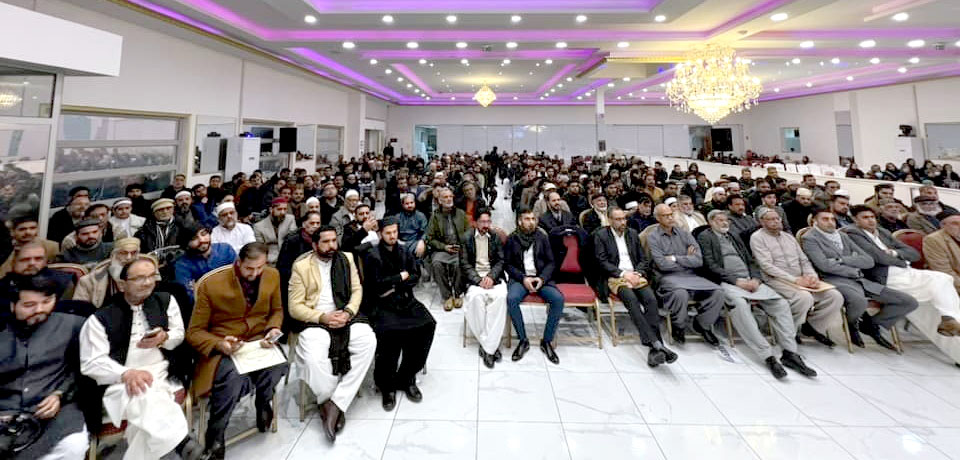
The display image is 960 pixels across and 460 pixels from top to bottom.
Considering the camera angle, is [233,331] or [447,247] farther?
[447,247]

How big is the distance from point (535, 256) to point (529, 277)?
0.22m

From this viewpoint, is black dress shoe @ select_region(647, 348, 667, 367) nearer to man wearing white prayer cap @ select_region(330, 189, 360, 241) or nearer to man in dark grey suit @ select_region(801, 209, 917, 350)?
man in dark grey suit @ select_region(801, 209, 917, 350)

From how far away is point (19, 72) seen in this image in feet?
10.2

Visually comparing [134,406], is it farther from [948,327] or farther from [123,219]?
[948,327]

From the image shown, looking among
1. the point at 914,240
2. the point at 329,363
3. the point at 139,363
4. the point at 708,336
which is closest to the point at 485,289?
the point at 329,363

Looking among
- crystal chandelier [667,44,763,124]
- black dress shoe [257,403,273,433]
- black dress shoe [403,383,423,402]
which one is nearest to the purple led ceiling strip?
crystal chandelier [667,44,763,124]

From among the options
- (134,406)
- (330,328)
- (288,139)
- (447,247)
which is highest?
(288,139)

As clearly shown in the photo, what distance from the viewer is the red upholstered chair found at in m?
3.62

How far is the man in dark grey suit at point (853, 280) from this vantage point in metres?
3.21

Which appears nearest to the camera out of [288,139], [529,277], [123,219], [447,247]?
[529,277]

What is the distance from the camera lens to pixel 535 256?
11.8 feet

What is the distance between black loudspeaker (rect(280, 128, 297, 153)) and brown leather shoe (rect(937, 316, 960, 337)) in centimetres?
1070

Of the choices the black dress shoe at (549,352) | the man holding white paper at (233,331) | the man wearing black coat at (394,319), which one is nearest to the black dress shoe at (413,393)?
the man wearing black coat at (394,319)

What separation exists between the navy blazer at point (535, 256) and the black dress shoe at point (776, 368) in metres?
1.77
